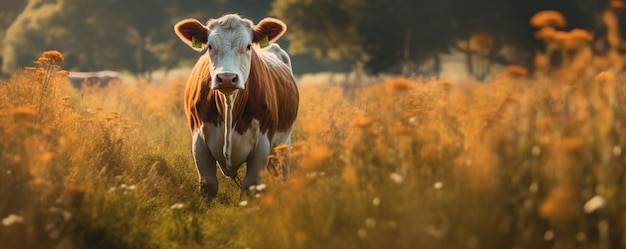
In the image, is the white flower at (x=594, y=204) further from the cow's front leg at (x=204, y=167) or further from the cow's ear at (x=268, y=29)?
the cow's ear at (x=268, y=29)

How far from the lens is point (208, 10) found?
4953 centimetres

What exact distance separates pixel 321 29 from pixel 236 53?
33236 millimetres

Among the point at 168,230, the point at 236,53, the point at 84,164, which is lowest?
the point at 168,230

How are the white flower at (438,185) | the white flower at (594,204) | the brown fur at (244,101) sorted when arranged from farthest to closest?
1. the brown fur at (244,101)
2. the white flower at (438,185)
3. the white flower at (594,204)

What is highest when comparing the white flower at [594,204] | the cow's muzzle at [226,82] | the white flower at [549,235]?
the cow's muzzle at [226,82]

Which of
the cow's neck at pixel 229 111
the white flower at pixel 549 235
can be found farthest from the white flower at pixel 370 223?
the cow's neck at pixel 229 111

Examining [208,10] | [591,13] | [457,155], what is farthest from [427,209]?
[208,10]

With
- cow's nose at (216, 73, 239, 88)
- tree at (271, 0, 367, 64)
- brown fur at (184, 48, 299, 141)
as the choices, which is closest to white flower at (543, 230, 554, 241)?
cow's nose at (216, 73, 239, 88)

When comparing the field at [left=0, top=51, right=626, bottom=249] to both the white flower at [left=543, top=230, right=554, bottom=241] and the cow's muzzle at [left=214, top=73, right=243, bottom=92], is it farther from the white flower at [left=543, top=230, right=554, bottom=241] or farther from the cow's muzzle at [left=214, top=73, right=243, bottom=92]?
the cow's muzzle at [left=214, top=73, right=243, bottom=92]

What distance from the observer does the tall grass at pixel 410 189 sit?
3.93 metres

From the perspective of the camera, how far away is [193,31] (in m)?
7.31

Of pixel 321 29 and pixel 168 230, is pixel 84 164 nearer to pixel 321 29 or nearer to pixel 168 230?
pixel 168 230

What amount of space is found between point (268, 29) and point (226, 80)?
4.60 feet

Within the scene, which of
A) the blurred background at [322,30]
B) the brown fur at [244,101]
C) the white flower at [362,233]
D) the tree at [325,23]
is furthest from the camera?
the tree at [325,23]
